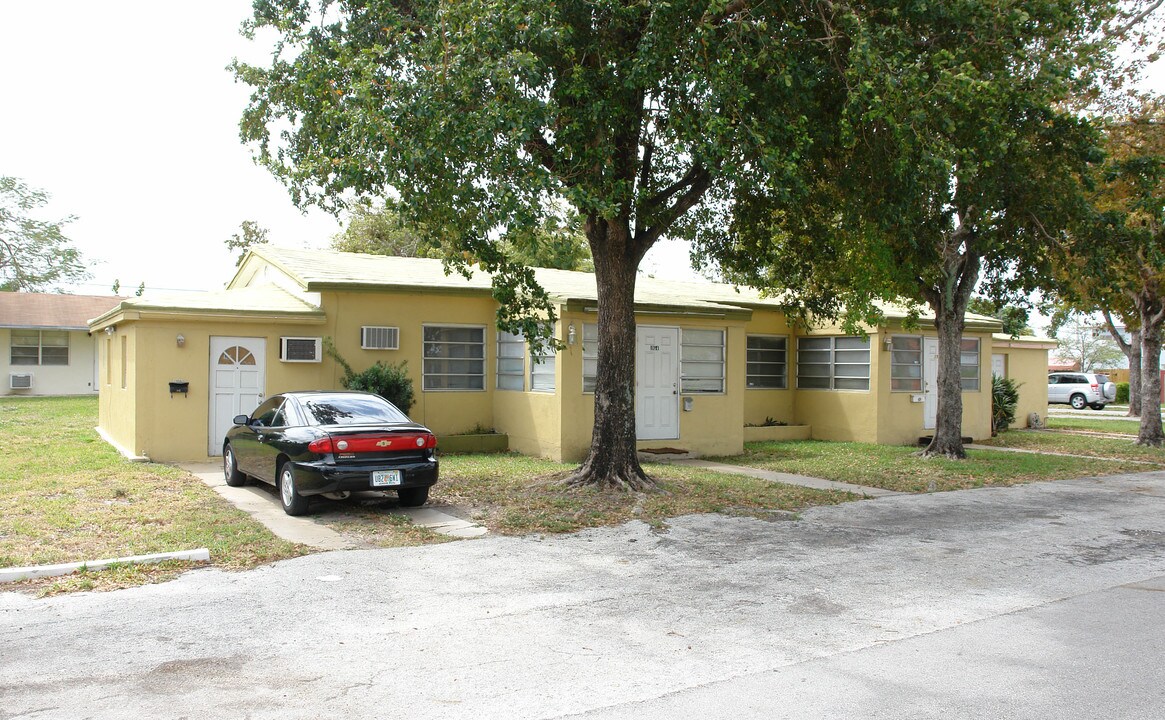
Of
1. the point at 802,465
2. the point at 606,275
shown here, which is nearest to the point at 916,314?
the point at 802,465

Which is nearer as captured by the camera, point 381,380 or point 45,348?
point 381,380

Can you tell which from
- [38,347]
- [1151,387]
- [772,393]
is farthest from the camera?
[38,347]

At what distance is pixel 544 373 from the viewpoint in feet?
52.0

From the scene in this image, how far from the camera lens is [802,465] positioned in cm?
1544

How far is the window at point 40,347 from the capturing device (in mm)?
31172

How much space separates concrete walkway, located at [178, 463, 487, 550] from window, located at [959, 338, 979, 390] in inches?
612

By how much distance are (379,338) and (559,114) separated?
725 cm

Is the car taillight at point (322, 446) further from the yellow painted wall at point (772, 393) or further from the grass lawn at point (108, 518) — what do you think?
the yellow painted wall at point (772, 393)

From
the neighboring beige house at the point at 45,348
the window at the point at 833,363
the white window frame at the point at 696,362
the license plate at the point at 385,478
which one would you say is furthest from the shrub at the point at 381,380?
the neighboring beige house at the point at 45,348

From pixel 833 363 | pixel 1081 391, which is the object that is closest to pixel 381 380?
pixel 833 363

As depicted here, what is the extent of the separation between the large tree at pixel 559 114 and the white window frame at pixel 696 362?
4.68 m

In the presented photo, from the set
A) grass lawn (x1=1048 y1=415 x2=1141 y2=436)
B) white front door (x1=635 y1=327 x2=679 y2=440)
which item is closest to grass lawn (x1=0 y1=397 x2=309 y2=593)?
white front door (x1=635 y1=327 x2=679 y2=440)

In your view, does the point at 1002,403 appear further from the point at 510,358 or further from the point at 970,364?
the point at 510,358

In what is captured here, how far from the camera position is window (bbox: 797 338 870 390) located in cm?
1995
